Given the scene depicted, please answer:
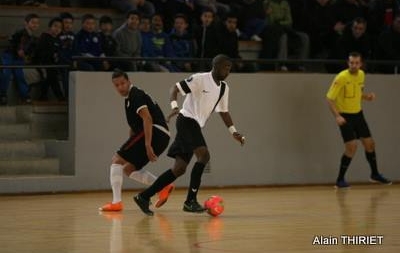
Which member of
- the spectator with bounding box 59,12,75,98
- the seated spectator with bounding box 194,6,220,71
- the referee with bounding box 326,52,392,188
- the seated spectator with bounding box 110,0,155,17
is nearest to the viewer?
the spectator with bounding box 59,12,75,98

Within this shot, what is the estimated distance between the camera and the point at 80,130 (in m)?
14.6

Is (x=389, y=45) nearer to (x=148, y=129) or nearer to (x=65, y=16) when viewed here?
(x=65, y=16)

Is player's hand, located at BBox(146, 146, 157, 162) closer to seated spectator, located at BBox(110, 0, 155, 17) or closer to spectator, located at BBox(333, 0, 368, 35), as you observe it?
seated spectator, located at BBox(110, 0, 155, 17)

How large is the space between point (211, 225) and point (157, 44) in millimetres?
6267

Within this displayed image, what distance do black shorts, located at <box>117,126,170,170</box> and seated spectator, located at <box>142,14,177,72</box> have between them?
431 centimetres

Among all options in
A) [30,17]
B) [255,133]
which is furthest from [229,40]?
[30,17]

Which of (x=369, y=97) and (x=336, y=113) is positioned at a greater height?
(x=369, y=97)

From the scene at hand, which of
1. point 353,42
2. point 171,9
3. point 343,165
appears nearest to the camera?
point 343,165

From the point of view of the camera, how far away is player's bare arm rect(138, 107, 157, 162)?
36.1ft

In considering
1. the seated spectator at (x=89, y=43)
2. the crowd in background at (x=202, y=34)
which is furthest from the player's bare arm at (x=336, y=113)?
the seated spectator at (x=89, y=43)

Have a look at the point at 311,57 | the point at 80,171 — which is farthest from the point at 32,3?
the point at 311,57

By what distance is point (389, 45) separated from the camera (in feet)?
57.2

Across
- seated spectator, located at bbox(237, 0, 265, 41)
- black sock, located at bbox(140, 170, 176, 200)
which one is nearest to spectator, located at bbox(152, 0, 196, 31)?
seated spectator, located at bbox(237, 0, 265, 41)

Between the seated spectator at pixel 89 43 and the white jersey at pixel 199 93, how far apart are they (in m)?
4.12
